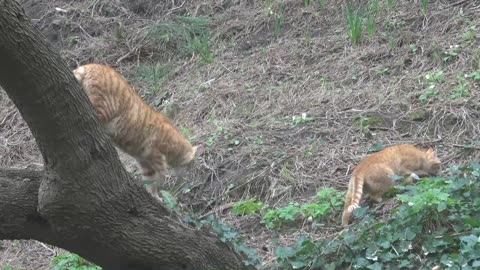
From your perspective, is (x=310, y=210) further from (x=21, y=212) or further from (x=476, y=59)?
(x=476, y=59)

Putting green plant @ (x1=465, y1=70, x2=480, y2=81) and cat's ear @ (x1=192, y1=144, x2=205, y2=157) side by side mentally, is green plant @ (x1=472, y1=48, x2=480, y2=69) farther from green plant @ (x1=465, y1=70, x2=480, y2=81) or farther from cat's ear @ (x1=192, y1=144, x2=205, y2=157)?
cat's ear @ (x1=192, y1=144, x2=205, y2=157)

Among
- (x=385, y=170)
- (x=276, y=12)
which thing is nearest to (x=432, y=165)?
(x=385, y=170)

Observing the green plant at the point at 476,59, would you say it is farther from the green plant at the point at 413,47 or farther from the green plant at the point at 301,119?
the green plant at the point at 301,119

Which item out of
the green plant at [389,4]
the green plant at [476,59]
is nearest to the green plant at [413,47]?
the green plant at [476,59]

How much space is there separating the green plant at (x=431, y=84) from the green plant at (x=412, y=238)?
2.68 m

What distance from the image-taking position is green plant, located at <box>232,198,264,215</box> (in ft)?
26.9

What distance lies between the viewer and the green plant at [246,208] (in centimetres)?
820

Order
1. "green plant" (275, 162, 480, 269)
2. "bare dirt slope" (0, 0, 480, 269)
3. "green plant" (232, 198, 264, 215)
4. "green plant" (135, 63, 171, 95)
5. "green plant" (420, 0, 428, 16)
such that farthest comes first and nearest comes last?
"green plant" (135, 63, 171, 95), "green plant" (420, 0, 428, 16), "bare dirt slope" (0, 0, 480, 269), "green plant" (232, 198, 264, 215), "green plant" (275, 162, 480, 269)

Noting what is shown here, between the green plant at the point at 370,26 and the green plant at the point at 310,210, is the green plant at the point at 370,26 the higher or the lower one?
the higher one

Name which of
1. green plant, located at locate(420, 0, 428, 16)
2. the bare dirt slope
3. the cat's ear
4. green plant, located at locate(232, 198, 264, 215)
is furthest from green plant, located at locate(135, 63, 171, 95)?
green plant, located at locate(232, 198, 264, 215)

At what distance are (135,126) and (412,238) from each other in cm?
351

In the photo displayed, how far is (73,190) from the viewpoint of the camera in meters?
5.14

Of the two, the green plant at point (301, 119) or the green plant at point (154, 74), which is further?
the green plant at point (154, 74)

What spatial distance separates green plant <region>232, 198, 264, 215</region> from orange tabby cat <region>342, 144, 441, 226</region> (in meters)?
1.01
